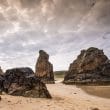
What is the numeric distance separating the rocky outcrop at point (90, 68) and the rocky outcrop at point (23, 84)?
3674 cm

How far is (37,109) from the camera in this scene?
1364cm

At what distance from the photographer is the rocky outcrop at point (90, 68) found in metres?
61.7

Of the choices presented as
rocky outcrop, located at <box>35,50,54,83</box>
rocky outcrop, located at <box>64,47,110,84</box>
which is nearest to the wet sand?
rocky outcrop, located at <box>64,47,110,84</box>

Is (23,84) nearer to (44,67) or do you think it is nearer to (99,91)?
(99,91)

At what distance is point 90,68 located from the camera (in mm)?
64625

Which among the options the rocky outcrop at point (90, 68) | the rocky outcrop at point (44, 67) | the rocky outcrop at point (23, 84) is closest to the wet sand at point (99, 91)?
the rocky outcrop at point (23, 84)

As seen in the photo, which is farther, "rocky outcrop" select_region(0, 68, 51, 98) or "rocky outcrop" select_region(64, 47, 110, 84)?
"rocky outcrop" select_region(64, 47, 110, 84)

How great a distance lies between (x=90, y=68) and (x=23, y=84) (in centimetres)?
4442

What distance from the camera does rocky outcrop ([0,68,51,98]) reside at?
21031 mm

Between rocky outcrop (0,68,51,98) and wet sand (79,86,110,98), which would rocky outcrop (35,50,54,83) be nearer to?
wet sand (79,86,110,98)

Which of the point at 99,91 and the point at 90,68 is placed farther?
the point at 90,68

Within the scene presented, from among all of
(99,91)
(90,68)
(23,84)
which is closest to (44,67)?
(90,68)

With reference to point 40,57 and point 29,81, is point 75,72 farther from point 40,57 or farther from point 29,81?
point 29,81

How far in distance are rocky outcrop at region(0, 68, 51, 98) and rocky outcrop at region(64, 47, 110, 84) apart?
121 ft
